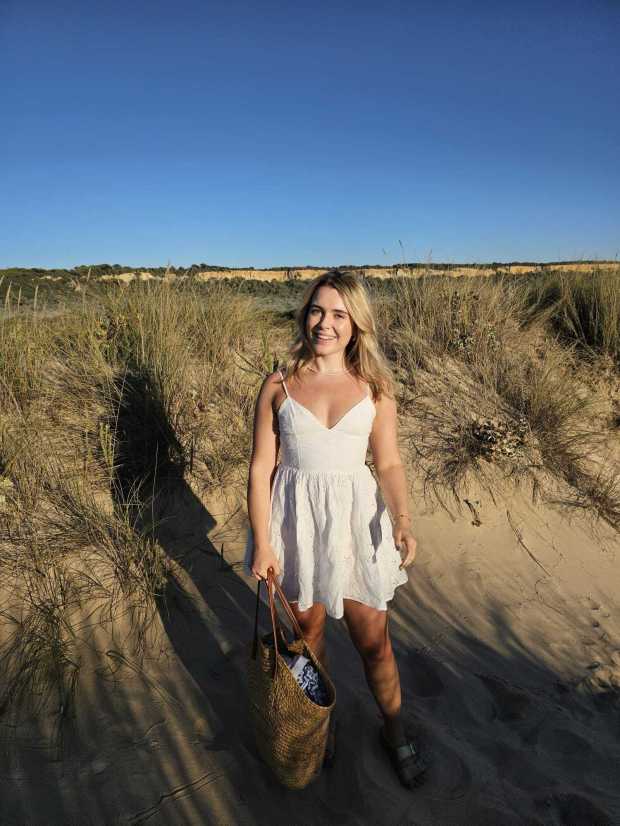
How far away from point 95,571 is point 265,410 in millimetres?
1585

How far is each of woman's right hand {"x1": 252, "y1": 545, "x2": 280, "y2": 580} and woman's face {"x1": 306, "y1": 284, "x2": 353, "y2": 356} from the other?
748 millimetres

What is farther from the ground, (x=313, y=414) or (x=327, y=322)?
(x=327, y=322)

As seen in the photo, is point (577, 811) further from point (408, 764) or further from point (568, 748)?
point (408, 764)

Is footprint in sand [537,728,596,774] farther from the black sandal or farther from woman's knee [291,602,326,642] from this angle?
woman's knee [291,602,326,642]

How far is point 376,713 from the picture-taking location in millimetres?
2279

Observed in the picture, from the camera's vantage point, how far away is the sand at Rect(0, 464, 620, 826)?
1881 mm

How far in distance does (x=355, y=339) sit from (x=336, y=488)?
584 mm

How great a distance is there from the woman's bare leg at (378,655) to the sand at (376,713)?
0.25m

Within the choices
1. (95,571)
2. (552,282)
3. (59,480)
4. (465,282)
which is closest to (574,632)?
(95,571)

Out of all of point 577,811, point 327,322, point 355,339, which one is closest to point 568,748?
point 577,811

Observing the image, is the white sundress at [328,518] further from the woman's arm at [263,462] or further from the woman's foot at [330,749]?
the woman's foot at [330,749]

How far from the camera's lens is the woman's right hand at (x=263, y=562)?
1790mm

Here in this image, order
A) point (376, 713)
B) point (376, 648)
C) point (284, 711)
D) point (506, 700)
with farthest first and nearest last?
point (506, 700) < point (376, 713) < point (376, 648) < point (284, 711)

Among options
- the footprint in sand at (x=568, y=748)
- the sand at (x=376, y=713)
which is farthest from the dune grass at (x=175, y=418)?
the footprint in sand at (x=568, y=748)
